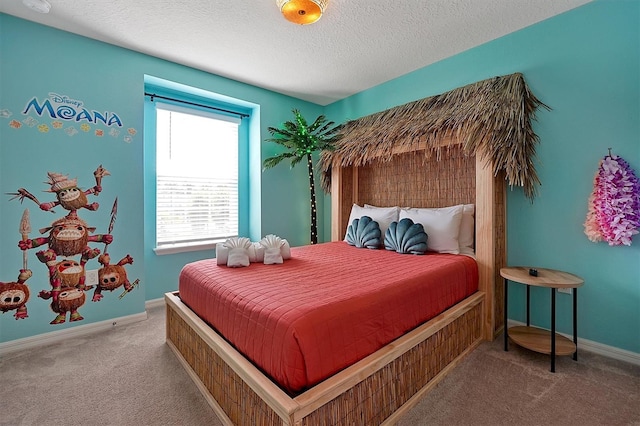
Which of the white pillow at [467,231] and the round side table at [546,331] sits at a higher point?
the white pillow at [467,231]

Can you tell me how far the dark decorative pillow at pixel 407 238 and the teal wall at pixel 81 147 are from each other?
94.4 inches

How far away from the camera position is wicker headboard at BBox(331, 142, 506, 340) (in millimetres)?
2314

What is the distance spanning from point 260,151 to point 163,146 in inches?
44.6

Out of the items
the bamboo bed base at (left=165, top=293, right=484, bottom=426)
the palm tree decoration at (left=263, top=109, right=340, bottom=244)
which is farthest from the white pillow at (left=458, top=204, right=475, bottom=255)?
the palm tree decoration at (left=263, top=109, right=340, bottom=244)

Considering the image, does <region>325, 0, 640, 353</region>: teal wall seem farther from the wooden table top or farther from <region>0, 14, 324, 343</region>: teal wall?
<region>0, 14, 324, 343</region>: teal wall

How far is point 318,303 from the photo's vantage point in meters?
1.29

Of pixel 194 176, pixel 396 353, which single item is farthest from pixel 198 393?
pixel 194 176

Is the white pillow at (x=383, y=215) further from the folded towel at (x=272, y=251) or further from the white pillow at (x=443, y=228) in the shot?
the folded towel at (x=272, y=251)

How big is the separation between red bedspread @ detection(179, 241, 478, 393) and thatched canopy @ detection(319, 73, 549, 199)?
35.0 inches

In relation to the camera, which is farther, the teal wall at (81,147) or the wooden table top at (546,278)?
the teal wall at (81,147)

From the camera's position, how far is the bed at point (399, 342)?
1.16 metres

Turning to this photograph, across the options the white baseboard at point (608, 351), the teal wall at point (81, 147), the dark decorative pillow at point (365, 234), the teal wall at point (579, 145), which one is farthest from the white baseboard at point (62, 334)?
the white baseboard at point (608, 351)

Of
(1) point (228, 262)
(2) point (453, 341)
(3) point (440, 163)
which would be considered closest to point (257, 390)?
(1) point (228, 262)

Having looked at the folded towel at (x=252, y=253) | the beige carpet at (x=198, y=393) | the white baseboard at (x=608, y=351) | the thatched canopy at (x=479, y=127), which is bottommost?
the beige carpet at (x=198, y=393)
